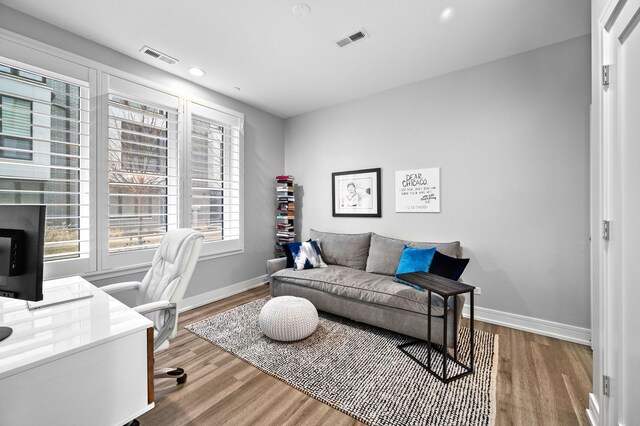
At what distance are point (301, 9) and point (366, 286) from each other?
2.52m

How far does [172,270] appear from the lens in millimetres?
1839

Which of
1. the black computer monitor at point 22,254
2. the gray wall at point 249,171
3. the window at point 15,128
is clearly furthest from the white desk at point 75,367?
the gray wall at point 249,171

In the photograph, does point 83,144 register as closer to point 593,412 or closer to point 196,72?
point 196,72

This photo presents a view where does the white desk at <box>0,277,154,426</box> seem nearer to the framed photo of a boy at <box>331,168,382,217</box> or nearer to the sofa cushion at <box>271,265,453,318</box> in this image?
the sofa cushion at <box>271,265,453,318</box>

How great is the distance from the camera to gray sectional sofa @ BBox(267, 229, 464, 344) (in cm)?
237

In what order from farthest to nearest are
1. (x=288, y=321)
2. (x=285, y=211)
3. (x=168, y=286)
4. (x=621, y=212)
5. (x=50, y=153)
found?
(x=285, y=211), (x=288, y=321), (x=50, y=153), (x=168, y=286), (x=621, y=212)

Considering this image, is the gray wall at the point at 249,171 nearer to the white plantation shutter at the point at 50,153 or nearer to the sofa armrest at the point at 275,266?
the white plantation shutter at the point at 50,153

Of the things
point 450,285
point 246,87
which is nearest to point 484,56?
point 450,285

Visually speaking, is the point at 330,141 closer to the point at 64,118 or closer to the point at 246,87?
the point at 246,87

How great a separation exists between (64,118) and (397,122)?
349 cm

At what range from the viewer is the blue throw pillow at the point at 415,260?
269 cm

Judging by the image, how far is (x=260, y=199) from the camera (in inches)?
171

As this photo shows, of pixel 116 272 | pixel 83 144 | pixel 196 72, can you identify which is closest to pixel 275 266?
pixel 116 272

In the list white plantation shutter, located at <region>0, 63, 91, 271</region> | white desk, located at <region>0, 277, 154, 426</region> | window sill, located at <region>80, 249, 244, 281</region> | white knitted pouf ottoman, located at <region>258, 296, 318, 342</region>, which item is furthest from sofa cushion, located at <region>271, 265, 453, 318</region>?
white plantation shutter, located at <region>0, 63, 91, 271</region>
